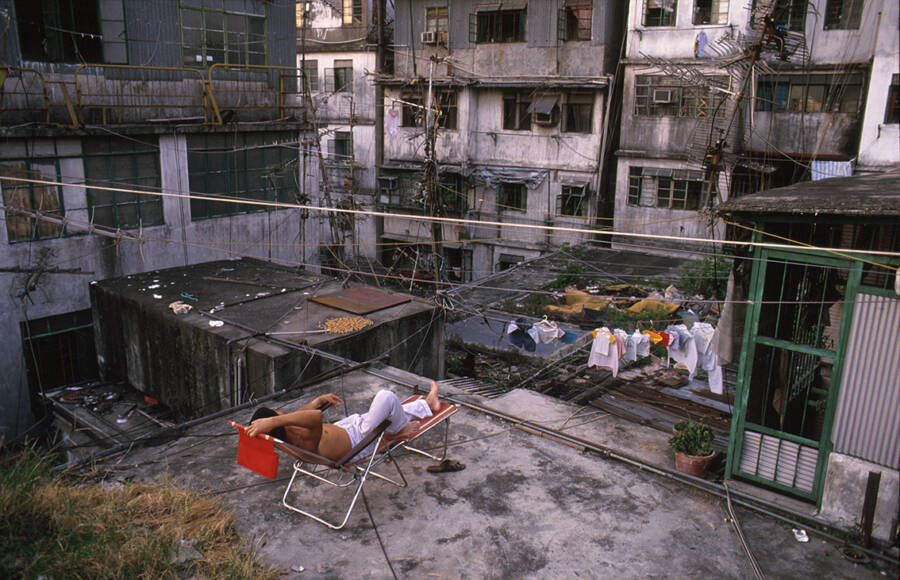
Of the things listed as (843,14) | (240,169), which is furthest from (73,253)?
(843,14)

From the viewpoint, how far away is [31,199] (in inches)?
551

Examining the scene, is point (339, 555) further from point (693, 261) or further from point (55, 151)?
point (693, 261)

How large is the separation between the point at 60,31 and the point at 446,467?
14201 mm

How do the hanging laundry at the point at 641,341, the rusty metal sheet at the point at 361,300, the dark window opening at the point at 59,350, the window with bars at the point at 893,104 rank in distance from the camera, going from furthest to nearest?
1. the window with bars at the point at 893,104
2. the dark window opening at the point at 59,350
3. the rusty metal sheet at the point at 361,300
4. the hanging laundry at the point at 641,341

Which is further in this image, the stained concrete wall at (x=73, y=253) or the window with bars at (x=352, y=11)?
the window with bars at (x=352, y=11)

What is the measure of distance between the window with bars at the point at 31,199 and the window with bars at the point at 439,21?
17.6 m

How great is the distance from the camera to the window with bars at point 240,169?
1736 centimetres

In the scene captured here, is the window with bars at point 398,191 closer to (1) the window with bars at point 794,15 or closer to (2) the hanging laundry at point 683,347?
(1) the window with bars at point 794,15

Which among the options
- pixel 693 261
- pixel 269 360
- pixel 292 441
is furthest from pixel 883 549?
pixel 693 261

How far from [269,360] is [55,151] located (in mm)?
8274

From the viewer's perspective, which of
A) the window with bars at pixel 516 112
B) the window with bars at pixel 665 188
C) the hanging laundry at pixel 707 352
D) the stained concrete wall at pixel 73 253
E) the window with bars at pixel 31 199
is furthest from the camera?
the window with bars at pixel 516 112

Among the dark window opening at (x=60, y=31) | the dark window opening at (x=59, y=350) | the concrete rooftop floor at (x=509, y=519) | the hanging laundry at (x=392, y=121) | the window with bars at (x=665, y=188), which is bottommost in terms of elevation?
the dark window opening at (x=59, y=350)

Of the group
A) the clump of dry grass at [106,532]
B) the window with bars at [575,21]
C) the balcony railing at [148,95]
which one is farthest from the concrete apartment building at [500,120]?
the clump of dry grass at [106,532]

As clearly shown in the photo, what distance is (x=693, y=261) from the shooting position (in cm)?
2270
